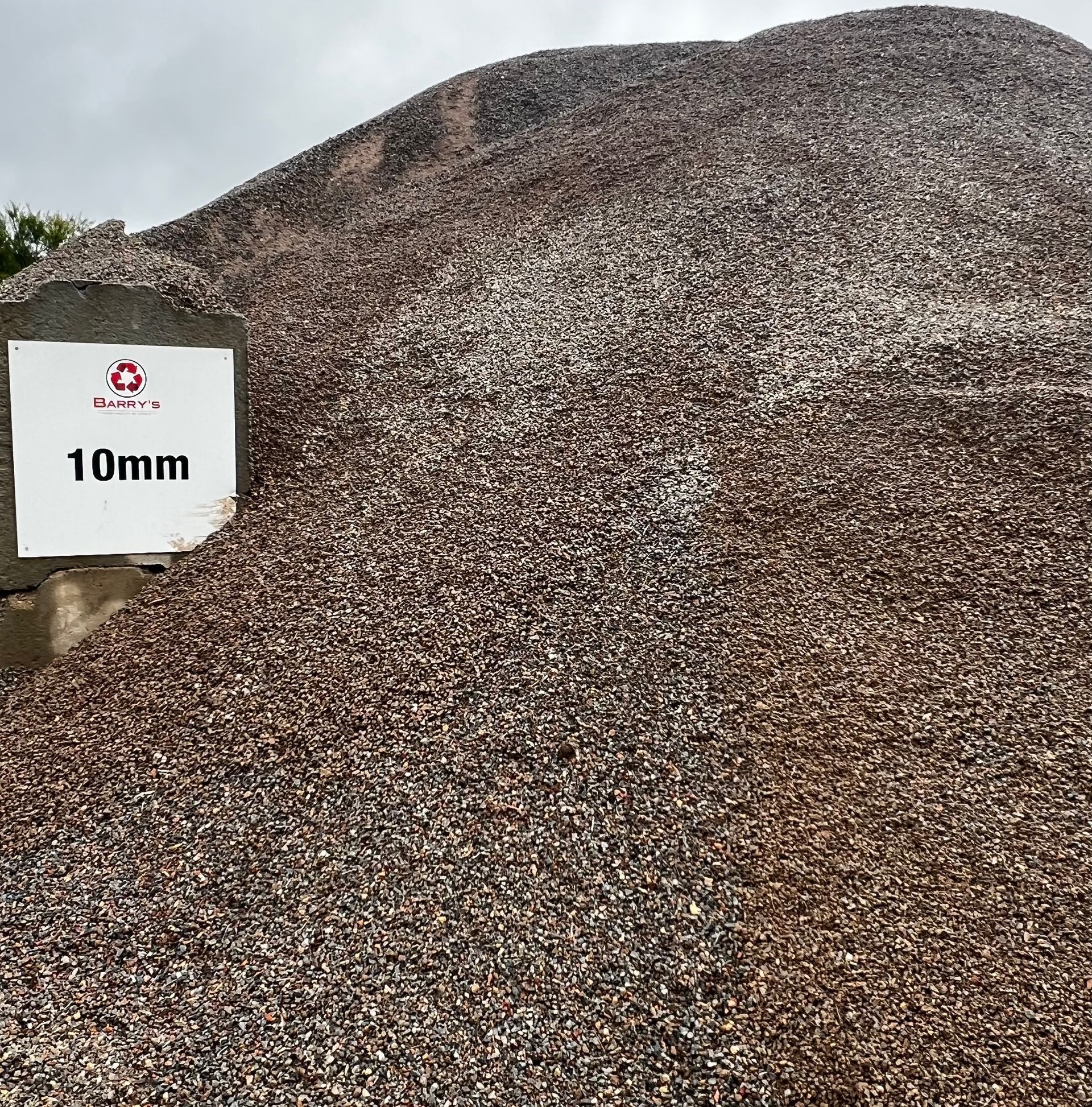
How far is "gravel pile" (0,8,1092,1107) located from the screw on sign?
100 cm

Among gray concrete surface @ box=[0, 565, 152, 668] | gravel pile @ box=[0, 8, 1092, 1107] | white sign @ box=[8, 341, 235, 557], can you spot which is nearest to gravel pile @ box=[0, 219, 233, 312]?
white sign @ box=[8, 341, 235, 557]

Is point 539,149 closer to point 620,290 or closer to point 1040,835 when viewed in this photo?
point 620,290

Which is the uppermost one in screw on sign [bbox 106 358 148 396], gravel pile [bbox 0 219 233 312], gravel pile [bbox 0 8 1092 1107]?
gravel pile [bbox 0 219 233 312]

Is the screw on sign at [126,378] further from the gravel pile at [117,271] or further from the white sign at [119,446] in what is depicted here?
the gravel pile at [117,271]

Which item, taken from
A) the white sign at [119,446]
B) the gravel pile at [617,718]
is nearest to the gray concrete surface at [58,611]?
the white sign at [119,446]

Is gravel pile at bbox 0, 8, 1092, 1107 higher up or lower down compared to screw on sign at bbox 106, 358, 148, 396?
lower down

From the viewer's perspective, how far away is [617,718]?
399 cm

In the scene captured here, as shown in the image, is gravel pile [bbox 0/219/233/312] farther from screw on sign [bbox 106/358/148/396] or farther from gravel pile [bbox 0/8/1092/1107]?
gravel pile [bbox 0/8/1092/1107]

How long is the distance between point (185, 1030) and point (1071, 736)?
13.0 ft

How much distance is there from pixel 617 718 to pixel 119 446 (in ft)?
12.4

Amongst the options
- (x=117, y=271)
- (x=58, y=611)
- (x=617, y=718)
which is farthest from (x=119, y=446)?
(x=617, y=718)

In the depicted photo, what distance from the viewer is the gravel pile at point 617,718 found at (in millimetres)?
2918

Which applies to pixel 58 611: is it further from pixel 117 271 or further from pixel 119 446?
pixel 117 271

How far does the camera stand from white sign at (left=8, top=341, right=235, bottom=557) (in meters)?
5.14
